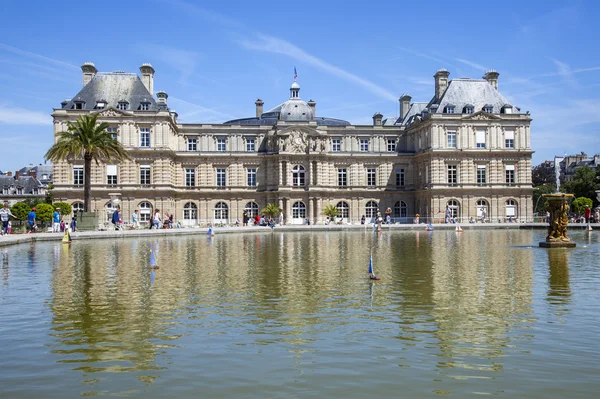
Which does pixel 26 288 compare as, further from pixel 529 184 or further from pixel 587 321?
pixel 529 184

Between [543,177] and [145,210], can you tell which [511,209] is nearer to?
[145,210]

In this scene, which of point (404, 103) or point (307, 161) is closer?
point (307, 161)

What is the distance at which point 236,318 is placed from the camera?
40.4ft

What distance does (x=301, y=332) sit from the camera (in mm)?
11086

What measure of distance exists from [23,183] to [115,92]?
61141mm

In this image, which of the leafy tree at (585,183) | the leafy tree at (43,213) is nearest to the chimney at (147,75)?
the leafy tree at (43,213)

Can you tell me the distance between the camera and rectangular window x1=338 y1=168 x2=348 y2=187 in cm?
7150

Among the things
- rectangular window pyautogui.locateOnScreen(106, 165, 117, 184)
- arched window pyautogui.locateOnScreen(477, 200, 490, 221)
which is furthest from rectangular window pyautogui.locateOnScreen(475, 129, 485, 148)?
rectangular window pyautogui.locateOnScreen(106, 165, 117, 184)

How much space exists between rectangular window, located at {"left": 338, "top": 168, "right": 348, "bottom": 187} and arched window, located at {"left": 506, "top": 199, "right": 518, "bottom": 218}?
61.5 feet

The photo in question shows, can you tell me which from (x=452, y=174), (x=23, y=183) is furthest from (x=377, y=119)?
(x=23, y=183)

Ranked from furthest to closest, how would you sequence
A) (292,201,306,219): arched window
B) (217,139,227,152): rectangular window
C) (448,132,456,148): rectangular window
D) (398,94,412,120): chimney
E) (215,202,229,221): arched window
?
(398,94,412,120): chimney
(217,139,227,152): rectangular window
(215,202,229,221): arched window
(292,201,306,219): arched window
(448,132,456,148): rectangular window

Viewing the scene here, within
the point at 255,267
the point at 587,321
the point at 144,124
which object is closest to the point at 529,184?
the point at 144,124

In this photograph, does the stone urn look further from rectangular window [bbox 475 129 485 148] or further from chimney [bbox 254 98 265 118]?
chimney [bbox 254 98 265 118]

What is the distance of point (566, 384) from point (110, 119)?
2385 inches
